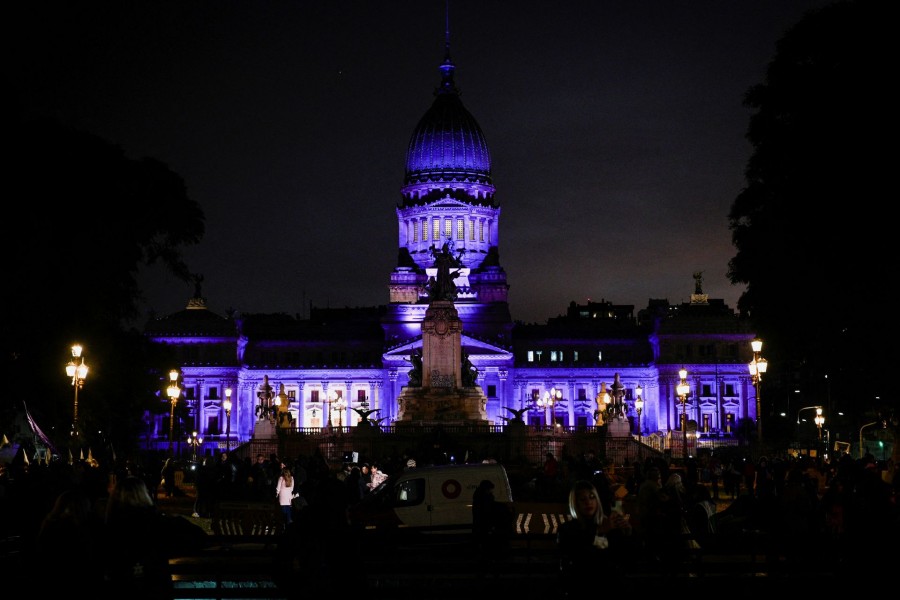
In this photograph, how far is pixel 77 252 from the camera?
1938 inches

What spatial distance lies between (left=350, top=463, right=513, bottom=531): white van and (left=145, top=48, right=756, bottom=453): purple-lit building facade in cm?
10443

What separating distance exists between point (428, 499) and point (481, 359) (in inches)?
4250

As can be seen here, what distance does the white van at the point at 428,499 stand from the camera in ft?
85.0

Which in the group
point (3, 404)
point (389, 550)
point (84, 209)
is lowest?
point (389, 550)

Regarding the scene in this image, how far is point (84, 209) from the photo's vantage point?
5041 centimetres

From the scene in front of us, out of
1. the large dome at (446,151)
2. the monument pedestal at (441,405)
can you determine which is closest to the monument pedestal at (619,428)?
the monument pedestal at (441,405)

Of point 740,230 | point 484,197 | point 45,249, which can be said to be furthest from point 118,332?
point 484,197

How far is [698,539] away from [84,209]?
38.8 meters

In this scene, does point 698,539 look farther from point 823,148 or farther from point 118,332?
point 118,332

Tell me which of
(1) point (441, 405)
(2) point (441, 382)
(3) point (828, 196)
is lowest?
(1) point (441, 405)

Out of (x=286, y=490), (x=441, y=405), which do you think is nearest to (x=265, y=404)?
(x=441, y=405)

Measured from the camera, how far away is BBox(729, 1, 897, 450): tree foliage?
111ft

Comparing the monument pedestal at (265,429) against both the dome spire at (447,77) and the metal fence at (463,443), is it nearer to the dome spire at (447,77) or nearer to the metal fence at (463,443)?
the metal fence at (463,443)

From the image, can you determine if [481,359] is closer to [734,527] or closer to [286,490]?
[286,490]
